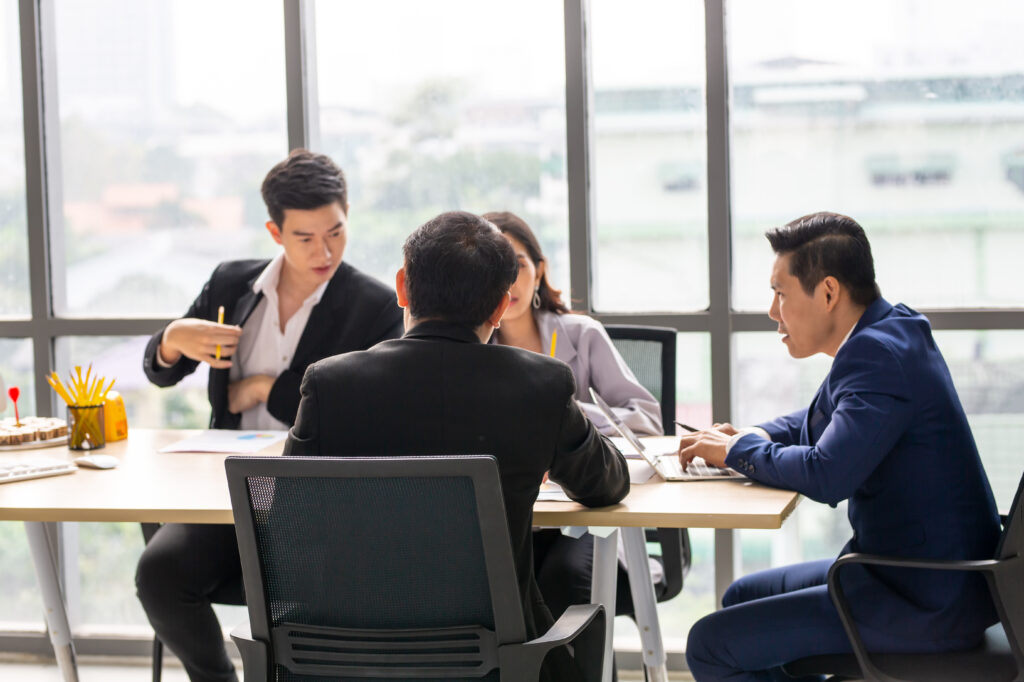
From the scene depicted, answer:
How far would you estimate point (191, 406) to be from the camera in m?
3.67

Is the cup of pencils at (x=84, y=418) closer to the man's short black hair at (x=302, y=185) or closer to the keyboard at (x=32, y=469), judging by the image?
the keyboard at (x=32, y=469)

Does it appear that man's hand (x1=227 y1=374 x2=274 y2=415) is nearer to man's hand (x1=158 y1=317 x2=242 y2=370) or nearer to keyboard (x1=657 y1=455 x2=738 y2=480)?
man's hand (x1=158 y1=317 x2=242 y2=370)

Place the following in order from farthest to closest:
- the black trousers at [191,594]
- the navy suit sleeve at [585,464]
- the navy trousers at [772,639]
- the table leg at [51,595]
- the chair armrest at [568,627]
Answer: the table leg at [51,595]
the black trousers at [191,594]
the navy trousers at [772,639]
the navy suit sleeve at [585,464]
the chair armrest at [568,627]

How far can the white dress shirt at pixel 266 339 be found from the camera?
9.63ft

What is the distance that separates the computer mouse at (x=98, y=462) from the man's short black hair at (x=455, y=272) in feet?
3.52

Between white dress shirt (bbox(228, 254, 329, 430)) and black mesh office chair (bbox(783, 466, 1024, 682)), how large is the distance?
158 cm

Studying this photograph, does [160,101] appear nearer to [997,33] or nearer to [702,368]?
[702,368]

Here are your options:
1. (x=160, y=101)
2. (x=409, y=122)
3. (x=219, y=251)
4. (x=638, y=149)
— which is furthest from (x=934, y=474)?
(x=160, y=101)

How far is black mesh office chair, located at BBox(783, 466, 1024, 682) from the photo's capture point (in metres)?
1.84

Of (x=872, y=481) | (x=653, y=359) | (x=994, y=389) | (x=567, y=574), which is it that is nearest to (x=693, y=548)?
(x=653, y=359)

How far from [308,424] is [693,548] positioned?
2.11m

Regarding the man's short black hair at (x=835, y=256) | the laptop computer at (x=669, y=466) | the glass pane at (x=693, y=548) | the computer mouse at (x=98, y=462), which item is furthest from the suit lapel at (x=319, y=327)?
the man's short black hair at (x=835, y=256)

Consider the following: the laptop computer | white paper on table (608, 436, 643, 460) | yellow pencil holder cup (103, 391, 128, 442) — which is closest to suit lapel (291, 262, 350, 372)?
yellow pencil holder cup (103, 391, 128, 442)

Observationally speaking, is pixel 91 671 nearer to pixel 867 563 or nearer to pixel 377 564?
pixel 377 564
